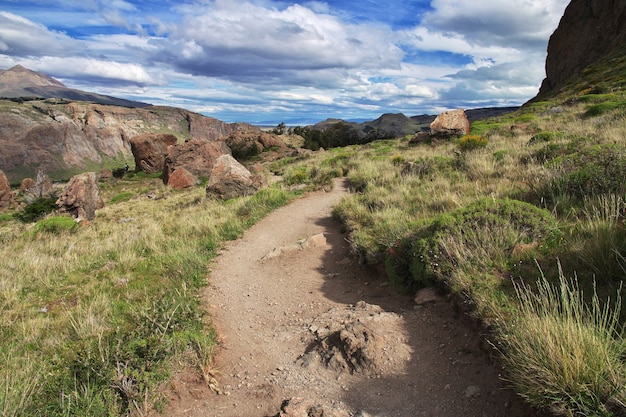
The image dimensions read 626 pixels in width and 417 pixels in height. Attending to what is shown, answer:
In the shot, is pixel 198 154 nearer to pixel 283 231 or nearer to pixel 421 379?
pixel 283 231

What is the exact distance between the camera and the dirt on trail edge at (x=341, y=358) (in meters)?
3.16

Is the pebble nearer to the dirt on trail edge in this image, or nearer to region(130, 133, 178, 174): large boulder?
the dirt on trail edge

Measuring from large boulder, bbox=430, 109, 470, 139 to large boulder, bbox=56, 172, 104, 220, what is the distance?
17.4m

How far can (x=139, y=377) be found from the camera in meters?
3.39

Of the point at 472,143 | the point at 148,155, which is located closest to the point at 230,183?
the point at 472,143

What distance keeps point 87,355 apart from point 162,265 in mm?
3571

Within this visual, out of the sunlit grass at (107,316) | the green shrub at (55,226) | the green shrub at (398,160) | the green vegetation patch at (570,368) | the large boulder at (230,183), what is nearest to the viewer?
the green vegetation patch at (570,368)

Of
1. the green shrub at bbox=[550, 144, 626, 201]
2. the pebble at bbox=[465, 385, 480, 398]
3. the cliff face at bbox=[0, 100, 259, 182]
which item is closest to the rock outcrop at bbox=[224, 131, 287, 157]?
the green shrub at bbox=[550, 144, 626, 201]

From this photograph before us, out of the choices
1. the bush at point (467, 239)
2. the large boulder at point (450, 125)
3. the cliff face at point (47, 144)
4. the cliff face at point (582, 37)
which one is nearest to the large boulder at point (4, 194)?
the large boulder at point (450, 125)

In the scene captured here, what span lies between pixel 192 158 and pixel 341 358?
25002 millimetres

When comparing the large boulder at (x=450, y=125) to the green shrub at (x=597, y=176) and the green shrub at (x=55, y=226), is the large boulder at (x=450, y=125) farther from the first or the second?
the green shrub at (x=55, y=226)

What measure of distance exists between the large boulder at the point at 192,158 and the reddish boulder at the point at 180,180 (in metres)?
0.75

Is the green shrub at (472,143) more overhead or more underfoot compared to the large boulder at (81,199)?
more overhead

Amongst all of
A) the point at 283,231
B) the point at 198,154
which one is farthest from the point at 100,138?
the point at 283,231
